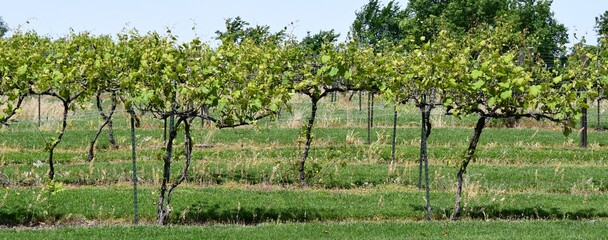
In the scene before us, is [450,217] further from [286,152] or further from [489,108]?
[286,152]

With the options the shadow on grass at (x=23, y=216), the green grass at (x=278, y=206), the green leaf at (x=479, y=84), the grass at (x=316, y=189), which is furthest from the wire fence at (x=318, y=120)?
the green leaf at (x=479, y=84)

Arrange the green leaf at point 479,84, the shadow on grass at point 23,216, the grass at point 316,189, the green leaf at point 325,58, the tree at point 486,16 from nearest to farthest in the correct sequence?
the grass at point 316,189, the green leaf at point 479,84, the green leaf at point 325,58, the shadow on grass at point 23,216, the tree at point 486,16

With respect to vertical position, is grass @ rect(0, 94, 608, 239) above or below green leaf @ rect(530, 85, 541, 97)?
below

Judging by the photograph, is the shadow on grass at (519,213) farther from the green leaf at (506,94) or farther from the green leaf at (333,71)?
the green leaf at (333,71)

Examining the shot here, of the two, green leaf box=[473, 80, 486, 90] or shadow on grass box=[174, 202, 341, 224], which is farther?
shadow on grass box=[174, 202, 341, 224]

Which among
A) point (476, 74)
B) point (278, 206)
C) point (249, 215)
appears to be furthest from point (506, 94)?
point (249, 215)

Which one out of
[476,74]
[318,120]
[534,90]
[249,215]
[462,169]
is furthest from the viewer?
[318,120]

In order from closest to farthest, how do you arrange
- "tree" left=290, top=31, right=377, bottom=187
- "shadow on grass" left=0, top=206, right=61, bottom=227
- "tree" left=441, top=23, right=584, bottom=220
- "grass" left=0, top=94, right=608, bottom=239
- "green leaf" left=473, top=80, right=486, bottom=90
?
"grass" left=0, top=94, right=608, bottom=239 → "green leaf" left=473, top=80, right=486, bottom=90 → "tree" left=441, top=23, right=584, bottom=220 → "shadow on grass" left=0, top=206, right=61, bottom=227 → "tree" left=290, top=31, right=377, bottom=187

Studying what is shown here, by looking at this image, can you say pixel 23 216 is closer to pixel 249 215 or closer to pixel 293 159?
pixel 249 215

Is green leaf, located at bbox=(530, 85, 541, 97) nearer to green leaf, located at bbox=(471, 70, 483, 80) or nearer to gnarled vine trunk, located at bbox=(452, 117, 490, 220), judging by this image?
green leaf, located at bbox=(471, 70, 483, 80)

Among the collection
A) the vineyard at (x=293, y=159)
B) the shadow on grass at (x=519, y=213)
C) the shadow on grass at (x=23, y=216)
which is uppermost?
the vineyard at (x=293, y=159)

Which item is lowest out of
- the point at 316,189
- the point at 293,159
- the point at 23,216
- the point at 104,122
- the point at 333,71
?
the point at 23,216

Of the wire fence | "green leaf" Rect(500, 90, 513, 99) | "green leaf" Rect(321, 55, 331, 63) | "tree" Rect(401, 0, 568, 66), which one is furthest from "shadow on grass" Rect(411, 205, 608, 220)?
"tree" Rect(401, 0, 568, 66)

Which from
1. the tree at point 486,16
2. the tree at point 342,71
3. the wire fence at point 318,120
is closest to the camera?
the tree at point 342,71
